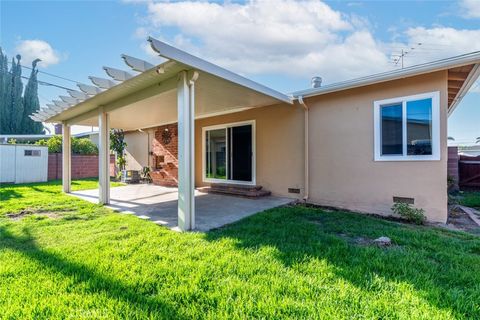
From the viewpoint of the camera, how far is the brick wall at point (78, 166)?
13617 millimetres

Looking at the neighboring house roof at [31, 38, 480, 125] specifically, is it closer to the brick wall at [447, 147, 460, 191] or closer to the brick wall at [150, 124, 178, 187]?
the brick wall at [447, 147, 460, 191]

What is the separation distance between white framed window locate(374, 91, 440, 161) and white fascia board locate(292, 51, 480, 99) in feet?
1.75

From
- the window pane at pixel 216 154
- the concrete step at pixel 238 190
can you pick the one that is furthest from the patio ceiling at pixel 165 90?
the concrete step at pixel 238 190

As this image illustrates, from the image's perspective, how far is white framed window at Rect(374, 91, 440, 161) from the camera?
203 inches

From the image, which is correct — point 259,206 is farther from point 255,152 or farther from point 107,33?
point 107,33

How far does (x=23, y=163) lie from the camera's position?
1218cm

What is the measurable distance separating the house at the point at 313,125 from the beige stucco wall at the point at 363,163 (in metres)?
0.02

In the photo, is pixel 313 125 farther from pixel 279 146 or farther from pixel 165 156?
pixel 165 156

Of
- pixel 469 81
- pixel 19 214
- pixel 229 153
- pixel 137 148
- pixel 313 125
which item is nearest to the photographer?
pixel 469 81

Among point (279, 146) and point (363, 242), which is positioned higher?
point (279, 146)

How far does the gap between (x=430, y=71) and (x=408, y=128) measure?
3.83 ft

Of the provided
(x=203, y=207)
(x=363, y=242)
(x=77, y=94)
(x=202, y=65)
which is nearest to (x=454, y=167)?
(x=363, y=242)

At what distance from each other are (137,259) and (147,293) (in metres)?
0.85

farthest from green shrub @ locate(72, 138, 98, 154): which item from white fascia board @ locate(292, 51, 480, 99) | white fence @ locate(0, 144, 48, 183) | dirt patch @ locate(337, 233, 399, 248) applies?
dirt patch @ locate(337, 233, 399, 248)
